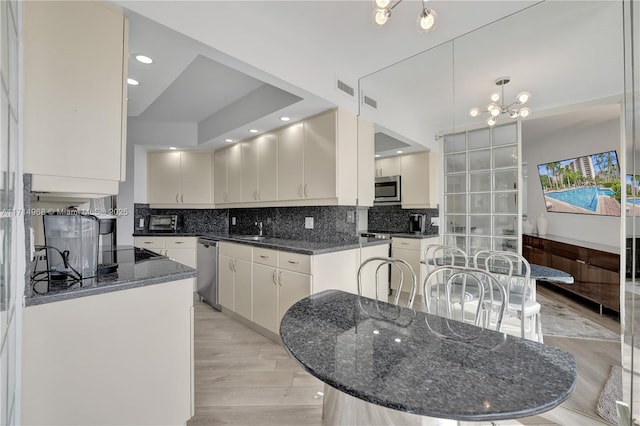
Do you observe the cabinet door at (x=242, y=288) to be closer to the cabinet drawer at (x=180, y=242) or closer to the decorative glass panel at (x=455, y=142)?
the cabinet drawer at (x=180, y=242)

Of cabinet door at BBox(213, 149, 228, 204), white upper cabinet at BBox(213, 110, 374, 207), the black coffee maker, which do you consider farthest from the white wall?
cabinet door at BBox(213, 149, 228, 204)

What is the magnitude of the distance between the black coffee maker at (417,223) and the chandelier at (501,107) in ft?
3.26

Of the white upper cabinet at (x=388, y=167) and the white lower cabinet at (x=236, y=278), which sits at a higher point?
the white upper cabinet at (x=388, y=167)

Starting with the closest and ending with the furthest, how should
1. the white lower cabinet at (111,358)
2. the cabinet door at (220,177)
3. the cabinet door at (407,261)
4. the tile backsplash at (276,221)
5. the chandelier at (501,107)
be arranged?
the white lower cabinet at (111,358)
the chandelier at (501,107)
the cabinet door at (407,261)
the tile backsplash at (276,221)
the cabinet door at (220,177)

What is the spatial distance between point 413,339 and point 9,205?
142 cm

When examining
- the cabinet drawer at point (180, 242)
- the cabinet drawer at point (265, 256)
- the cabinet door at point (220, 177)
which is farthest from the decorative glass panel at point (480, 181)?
the cabinet drawer at point (180, 242)

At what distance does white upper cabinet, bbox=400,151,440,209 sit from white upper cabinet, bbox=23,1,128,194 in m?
2.35

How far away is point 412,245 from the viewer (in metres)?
2.68

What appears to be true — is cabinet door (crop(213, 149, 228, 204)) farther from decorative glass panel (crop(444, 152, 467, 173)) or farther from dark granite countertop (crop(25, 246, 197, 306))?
decorative glass panel (crop(444, 152, 467, 173))

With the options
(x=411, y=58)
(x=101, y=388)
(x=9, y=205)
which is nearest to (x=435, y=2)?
(x=411, y=58)

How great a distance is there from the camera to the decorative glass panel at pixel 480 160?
2.19 meters

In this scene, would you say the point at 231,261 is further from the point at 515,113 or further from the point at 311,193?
the point at 515,113

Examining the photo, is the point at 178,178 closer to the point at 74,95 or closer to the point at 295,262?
the point at 295,262

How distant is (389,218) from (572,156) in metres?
1.57
